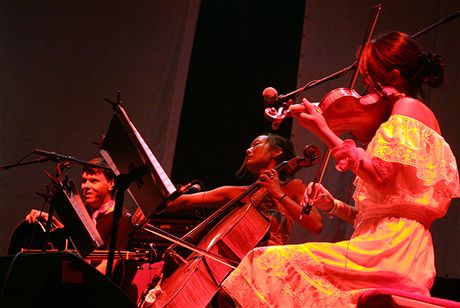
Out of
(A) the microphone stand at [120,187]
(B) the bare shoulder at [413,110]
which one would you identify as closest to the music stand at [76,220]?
(A) the microphone stand at [120,187]

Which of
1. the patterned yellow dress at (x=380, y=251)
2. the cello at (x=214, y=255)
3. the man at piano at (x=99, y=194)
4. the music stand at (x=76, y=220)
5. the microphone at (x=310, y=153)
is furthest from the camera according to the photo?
the man at piano at (x=99, y=194)

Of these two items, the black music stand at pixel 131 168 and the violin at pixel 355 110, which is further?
the black music stand at pixel 131 168

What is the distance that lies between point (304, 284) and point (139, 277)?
1619 mm

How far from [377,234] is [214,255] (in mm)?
990

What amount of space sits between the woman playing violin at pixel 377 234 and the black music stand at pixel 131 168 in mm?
559

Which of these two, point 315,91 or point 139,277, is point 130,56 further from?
point 139,277

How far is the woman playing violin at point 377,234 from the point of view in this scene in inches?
71.0

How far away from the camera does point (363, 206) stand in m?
2.02

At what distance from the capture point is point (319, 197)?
2250 mm

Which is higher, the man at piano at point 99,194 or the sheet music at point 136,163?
the sheet music at point 136,163

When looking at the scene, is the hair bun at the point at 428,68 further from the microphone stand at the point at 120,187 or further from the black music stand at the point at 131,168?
the microphone stand at the point at 120,187

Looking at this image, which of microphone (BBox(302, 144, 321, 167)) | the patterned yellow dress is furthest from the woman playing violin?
microphone (BBox(302, 144, 321, 167))

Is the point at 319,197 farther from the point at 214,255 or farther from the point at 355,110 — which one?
the point at 214,255

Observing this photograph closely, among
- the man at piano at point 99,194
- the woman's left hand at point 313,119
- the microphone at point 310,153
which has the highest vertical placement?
the woman's left hand at point 313,119
